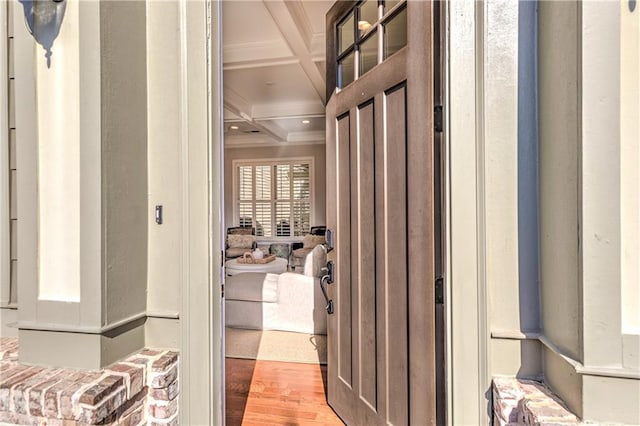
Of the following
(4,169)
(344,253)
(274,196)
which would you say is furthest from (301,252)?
(4,169)

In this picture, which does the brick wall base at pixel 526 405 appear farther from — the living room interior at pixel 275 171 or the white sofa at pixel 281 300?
the white sofa at pixel 281 300

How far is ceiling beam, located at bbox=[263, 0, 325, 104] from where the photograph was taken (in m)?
2.95

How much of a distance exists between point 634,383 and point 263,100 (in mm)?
5958

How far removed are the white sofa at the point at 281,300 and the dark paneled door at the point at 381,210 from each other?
1549mm

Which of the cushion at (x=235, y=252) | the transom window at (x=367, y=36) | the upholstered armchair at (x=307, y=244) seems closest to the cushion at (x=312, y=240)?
the upholstered armchair at (x=307, y=244)

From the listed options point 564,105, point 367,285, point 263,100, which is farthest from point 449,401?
→ point 263,100

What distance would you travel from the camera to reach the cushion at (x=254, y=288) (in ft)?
13.1

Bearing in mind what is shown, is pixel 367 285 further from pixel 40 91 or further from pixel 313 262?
pixel 313 262

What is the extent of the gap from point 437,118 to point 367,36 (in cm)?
84

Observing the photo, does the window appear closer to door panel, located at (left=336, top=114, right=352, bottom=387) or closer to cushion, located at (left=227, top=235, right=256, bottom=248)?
cushion, located at (left=227, top=235, right=256, bottom=248)

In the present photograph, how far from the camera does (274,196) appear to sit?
29.5 feet

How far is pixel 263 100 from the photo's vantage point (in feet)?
19.8

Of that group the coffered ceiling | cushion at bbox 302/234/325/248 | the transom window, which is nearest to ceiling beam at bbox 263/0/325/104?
the coffered ceiling

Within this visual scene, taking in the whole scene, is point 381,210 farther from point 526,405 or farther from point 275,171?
point 275,171
